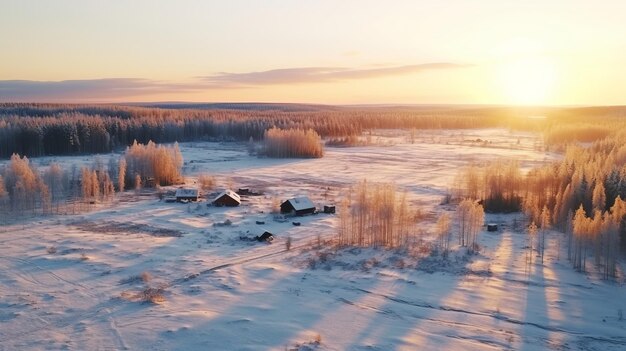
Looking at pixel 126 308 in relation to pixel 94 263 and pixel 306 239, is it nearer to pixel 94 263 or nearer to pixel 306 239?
pixel 94 263

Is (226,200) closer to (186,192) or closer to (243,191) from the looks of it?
(186,192)

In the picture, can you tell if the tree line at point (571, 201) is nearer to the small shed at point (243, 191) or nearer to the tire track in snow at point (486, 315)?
the tire track in snow at point (486, 315)

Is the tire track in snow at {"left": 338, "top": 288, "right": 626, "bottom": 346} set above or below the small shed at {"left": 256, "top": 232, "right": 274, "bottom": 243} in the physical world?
below

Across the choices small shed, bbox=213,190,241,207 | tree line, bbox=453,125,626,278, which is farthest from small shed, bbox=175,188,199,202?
tree line, bbox=453,125,626,278

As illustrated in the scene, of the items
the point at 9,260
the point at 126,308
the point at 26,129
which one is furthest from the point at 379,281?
the point at 26,129

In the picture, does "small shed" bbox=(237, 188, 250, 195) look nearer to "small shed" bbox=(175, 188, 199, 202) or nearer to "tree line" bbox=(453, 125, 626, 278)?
"small shed" bbox=(175, 188, 199, 202)

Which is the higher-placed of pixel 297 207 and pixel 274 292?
pixel 297 207

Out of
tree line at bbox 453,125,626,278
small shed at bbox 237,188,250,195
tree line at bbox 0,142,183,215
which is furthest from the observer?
small shed at bbox 237,188,250,195

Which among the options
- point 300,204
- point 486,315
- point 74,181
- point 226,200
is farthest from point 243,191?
point 486,315
